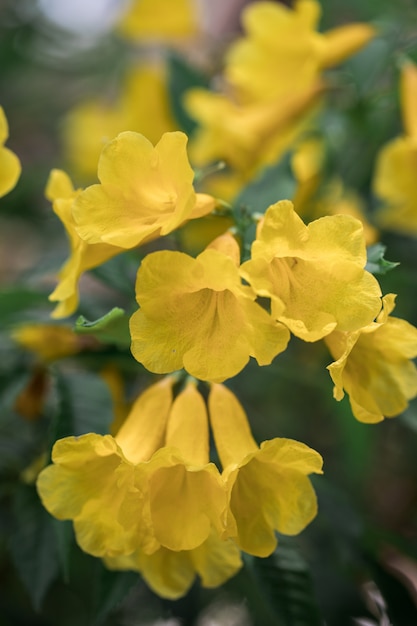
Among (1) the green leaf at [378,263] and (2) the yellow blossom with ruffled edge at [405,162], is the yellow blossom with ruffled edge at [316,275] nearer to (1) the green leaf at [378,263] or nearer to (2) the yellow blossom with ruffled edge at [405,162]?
(1) the green leaf at [378,263]

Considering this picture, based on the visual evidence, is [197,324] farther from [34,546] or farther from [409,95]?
[409,95]

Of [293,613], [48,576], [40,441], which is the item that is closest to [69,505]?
[48,576]

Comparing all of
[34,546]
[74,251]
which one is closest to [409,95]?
[74,251]

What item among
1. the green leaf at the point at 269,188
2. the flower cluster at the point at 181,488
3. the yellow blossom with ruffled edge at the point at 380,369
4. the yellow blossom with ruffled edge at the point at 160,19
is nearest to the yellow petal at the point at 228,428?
the flower cluster at the point at 181,488

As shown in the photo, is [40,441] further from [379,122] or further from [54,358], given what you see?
[379,122]

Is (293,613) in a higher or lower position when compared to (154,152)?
lower
